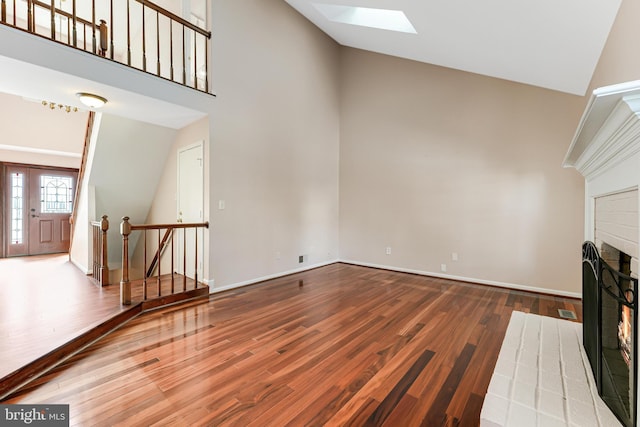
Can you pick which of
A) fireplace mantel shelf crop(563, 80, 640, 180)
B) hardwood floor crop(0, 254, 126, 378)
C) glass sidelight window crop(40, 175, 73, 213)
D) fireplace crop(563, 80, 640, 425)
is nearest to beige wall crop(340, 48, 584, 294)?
fireplace crop(563, 80, 640, 425)

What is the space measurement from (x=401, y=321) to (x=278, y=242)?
2.40m

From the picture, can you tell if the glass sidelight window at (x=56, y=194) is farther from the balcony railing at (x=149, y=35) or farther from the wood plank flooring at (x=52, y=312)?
the balcony railing at (x=149, y=35)

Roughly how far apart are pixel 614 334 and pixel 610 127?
1.27 m

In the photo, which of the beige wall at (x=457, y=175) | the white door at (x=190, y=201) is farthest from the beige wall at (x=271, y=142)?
the beige wall at (x=457, y=175)

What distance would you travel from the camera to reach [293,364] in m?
2.10

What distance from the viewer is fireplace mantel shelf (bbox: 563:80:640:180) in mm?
919

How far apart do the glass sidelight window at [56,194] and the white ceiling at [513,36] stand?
689 cm

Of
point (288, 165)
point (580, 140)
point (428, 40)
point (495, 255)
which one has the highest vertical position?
point (428, 40)

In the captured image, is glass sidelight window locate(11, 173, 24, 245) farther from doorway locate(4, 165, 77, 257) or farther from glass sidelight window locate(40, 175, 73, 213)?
glass sidelight window locate(40, 175, 73, 213)

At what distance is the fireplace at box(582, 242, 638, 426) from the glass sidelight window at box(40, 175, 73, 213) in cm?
910

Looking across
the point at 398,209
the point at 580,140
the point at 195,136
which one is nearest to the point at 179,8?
the point at 195,136

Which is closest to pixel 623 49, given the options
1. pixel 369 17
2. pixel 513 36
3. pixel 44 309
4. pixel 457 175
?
pixel 513 36

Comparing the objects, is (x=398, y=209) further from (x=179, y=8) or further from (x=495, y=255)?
(x=179, y=8)

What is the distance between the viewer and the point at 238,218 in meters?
4.03
